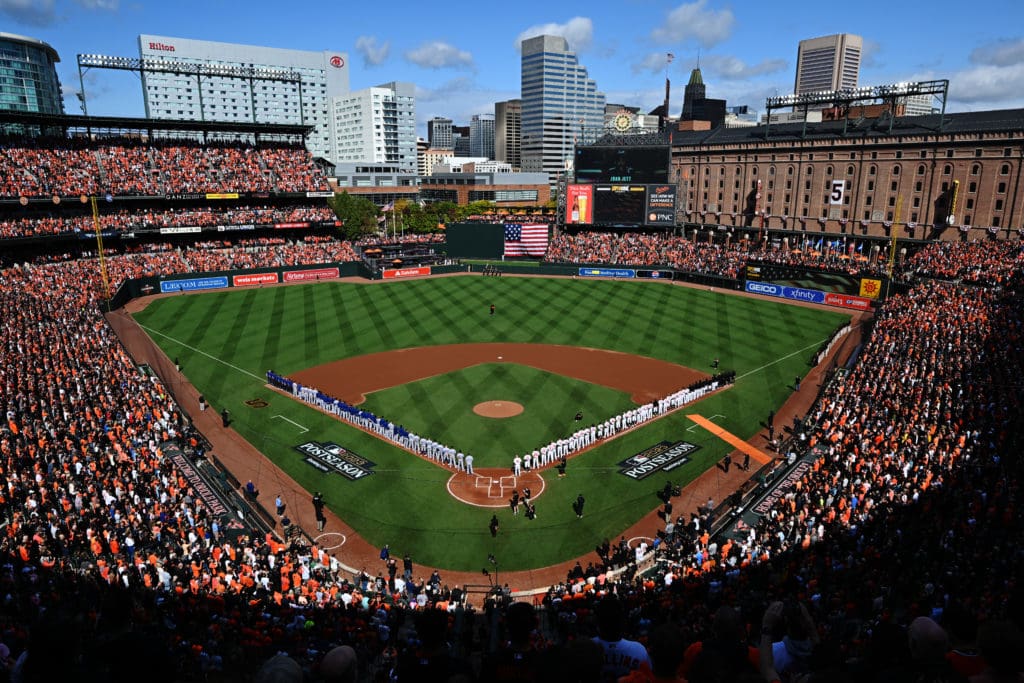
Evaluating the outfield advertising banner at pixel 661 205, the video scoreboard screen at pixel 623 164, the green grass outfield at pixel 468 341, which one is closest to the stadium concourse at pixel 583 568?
the green grass outfield at pixel 468 341

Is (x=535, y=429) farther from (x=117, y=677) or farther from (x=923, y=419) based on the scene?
(x=117, y=677)

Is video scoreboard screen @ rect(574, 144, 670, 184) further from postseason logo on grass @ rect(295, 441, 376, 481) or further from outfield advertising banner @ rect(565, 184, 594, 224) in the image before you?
postseason logo on grass @ rect(295, 441, 376, 481)

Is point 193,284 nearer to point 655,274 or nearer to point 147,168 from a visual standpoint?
point 147,168

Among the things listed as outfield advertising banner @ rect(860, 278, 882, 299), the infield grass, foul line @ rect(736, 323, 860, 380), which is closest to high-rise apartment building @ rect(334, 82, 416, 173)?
outfield advertising banner @ rect(860, 278, 882, 299)

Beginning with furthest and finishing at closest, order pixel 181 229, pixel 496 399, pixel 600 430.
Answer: pixel 181 229
pixel 496 399
pixel 600 430

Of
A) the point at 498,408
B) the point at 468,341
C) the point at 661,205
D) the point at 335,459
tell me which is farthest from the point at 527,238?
the point at 335,459

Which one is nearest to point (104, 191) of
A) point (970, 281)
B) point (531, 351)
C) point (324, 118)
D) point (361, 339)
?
point (361, 339)

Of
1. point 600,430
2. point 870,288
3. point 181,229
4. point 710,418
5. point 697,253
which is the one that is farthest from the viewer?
point 697,253

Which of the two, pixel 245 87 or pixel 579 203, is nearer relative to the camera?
pixel 579 203
